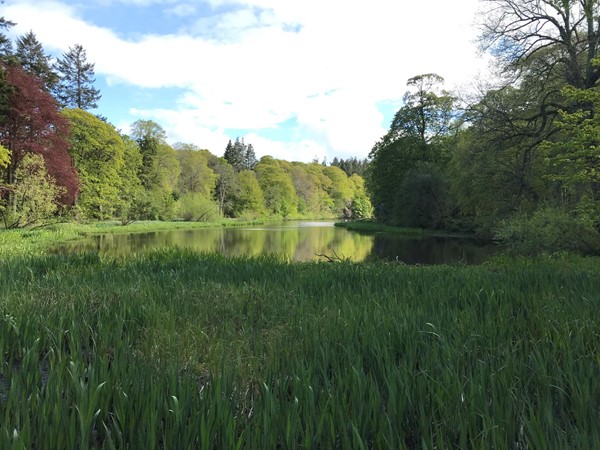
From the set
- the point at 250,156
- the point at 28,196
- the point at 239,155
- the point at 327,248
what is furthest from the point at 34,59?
the point at 250,156

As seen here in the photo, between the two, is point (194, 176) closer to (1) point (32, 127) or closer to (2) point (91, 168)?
(2) point (91, 168)

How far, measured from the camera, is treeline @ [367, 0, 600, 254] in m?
10.0

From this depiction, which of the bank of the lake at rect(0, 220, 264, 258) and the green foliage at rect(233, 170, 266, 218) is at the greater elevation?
the green foliage at rect(233, 170, 266, 218)

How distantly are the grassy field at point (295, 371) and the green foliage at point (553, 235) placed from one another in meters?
8.62

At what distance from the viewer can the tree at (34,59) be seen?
102 feet

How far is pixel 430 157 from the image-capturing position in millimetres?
37031

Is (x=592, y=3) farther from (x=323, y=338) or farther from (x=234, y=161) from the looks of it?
(x=234, y=161)

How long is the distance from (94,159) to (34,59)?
31.1 feet

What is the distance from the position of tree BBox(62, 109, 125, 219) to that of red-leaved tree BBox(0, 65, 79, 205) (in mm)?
7786

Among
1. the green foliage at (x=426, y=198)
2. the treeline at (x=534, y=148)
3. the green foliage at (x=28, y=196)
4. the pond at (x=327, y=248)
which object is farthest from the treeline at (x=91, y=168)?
the green foliage at (x=426, y=198)

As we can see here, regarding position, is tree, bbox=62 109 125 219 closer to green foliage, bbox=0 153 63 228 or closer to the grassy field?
green foliage, bbox=0 153 63 228

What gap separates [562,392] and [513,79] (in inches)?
716

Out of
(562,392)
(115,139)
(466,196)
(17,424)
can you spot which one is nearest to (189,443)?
(17,424)

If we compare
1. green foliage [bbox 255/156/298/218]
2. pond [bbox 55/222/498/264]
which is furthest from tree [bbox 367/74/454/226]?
green foliage [bbox 255/156/298/218]
